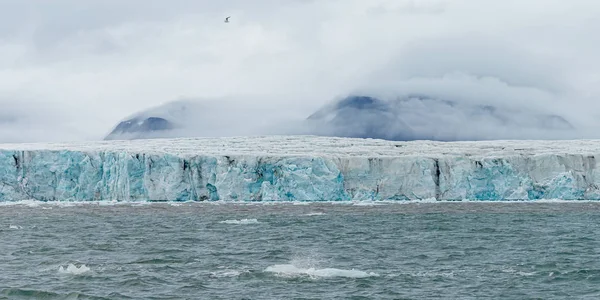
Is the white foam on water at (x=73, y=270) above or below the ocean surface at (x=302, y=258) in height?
above

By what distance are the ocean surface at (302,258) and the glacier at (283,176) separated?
18.2 meters

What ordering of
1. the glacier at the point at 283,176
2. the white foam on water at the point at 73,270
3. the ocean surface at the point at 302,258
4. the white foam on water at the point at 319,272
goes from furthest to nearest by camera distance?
the glacier at the point at 283,176
the white foam on water at the point at 73,270
the white foam on water at the point at 319,272
the ocean surface at the point at 302,258

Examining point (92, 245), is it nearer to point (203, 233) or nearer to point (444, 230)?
point (203, 233)

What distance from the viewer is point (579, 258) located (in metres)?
23.2

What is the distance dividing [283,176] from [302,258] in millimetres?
37605

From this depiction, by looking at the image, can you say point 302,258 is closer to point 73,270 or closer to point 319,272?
point 319,272

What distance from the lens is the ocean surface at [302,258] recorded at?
1734 cm

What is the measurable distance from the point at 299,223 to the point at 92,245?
13471 millimetres

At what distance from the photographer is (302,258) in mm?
A: 23469

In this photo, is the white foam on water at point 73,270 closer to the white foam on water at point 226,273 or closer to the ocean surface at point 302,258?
the ocean surface at point 302,258

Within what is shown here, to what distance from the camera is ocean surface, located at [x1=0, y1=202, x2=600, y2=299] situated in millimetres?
17344

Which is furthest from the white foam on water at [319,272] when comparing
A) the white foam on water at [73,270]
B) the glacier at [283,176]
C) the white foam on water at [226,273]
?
the glacier at [283,176]

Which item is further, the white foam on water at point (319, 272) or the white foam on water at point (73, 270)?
the white foam on water at point (73, 270)

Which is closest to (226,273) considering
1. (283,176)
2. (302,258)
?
(302,258)
